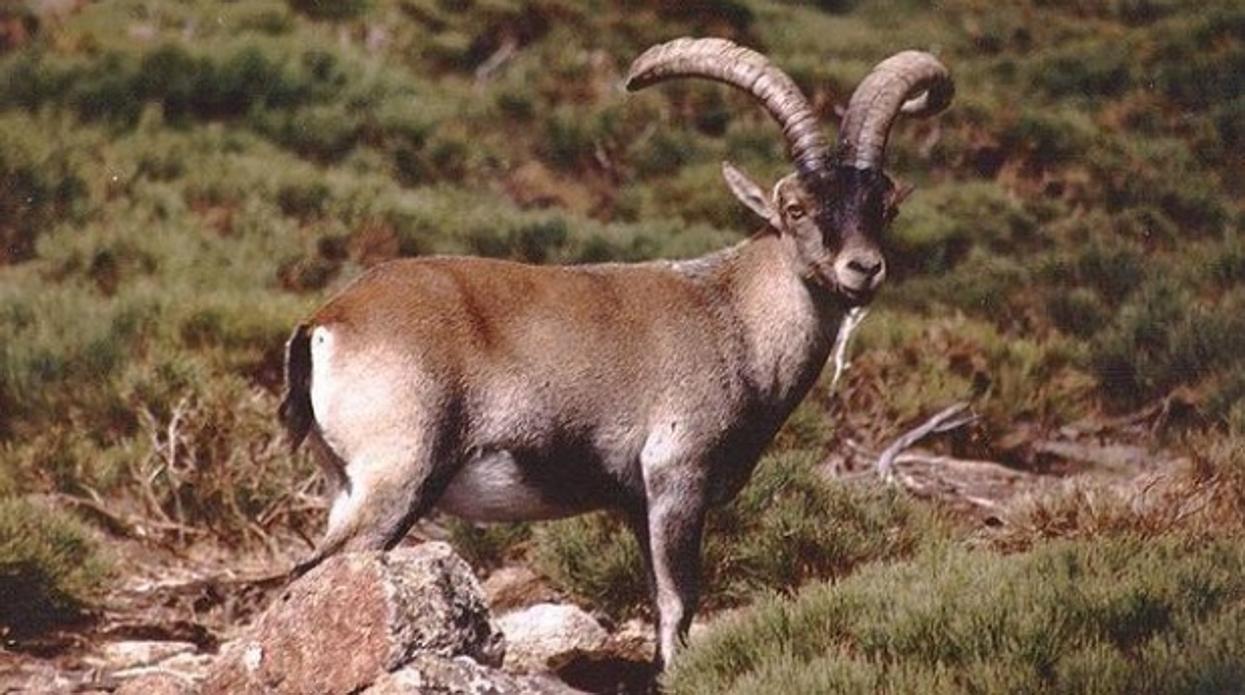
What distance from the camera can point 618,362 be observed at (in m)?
5.45

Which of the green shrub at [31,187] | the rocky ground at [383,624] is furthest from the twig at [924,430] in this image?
the green shrub at [31,187]

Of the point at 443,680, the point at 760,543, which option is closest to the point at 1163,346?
the point at 760,543

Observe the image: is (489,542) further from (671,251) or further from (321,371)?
(671,251)

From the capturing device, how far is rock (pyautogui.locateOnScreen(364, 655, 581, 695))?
4242 mm

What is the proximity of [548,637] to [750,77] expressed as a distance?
7.17 ft

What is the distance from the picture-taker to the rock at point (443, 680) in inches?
167

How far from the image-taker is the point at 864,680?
4.32 meters

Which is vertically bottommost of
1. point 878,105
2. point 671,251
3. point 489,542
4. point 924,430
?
point 671,251

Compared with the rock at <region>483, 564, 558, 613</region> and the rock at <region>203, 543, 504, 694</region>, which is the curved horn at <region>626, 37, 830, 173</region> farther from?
the rock at <region>483, 564, 558, 613</region>

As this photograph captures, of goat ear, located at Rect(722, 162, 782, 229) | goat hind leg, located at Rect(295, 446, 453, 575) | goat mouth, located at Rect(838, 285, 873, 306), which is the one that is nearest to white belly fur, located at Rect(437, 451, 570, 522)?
goat hind leg, located at Rect(295, 446, 453, 575)

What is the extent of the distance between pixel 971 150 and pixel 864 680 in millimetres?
12317

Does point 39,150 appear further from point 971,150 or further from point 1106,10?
point 1106,10

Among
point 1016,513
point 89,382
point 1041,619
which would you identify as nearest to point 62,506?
point 89,382

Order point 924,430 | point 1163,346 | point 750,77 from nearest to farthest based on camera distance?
point 750,77 < point 924,430 < point 1163,346
